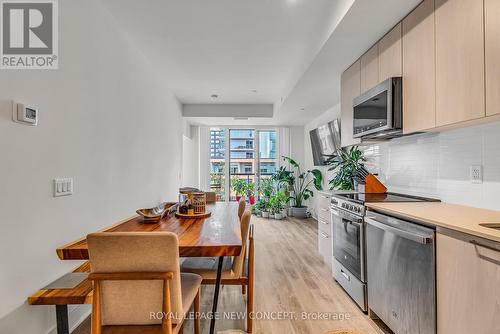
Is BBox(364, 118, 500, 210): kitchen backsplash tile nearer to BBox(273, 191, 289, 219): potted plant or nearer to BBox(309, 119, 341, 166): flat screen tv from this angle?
BBox(309, 119, 341, 166): flat screen tv

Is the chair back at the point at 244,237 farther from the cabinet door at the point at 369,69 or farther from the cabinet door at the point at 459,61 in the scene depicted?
the cabinet door at the point at 369,69

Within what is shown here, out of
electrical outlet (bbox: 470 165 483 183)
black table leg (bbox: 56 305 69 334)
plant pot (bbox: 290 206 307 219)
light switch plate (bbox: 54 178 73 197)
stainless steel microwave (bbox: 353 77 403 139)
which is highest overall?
stainless steel microwave (bbox: 353 77 403 139)

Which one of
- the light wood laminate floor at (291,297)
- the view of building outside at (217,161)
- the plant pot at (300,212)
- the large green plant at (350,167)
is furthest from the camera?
the view of building outside at (217,161)

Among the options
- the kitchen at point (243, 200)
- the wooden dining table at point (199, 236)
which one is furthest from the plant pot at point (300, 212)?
the wooden dining table at point (199, 236)

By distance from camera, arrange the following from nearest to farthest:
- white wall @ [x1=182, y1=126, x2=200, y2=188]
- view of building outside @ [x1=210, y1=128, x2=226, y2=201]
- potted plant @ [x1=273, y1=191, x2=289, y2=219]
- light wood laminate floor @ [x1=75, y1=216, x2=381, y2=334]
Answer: light wood laminate floor @ [x1=75, y1=216, x2=381, y2=334] < white wall @ [x1=182, y1=126, x2=200, y2=188] < potted plant @ [x1=273, y1=191, x2=289, y2=219] < view of building outside @ [x1=210, y1=128, x2=226, y2=201]

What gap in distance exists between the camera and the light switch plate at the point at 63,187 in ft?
6.24

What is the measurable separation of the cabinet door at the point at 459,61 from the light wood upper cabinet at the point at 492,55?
0.03 m

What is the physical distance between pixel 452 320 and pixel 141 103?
3582 mm

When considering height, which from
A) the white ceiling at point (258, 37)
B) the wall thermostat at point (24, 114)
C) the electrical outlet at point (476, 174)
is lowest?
the electrical outlet at point (476, 174)

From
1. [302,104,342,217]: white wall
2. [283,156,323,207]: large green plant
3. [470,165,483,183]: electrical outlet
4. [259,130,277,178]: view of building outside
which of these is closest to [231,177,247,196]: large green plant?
[259,130,277,178]: view of building outside

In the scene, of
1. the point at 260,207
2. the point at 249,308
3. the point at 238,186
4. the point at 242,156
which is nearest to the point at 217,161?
the point at 242,156

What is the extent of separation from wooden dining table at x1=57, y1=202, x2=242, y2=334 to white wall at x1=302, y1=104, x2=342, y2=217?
3.59 metres

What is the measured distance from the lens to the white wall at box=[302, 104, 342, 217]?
215 inches

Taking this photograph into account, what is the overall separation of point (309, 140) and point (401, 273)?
5432 millimetres
